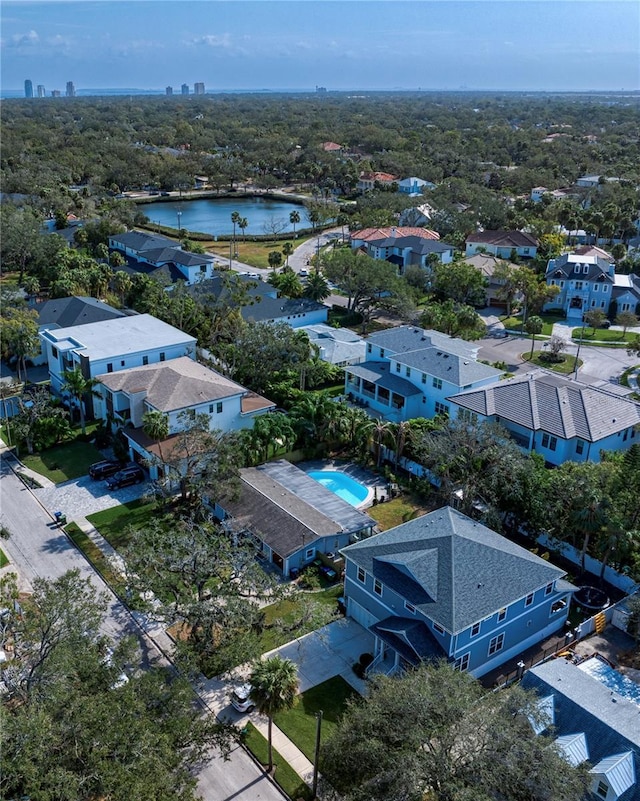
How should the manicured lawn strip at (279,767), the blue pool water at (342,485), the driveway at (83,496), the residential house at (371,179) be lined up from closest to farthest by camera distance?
the manicured lawn strip at (279,767) → the driveway at (83,496) → the blue pool water at (342,485) → the residential house at (371,179)

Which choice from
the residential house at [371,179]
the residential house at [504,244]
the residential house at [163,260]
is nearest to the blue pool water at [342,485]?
the residential house at [163,260]

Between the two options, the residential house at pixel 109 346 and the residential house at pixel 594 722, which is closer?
the residential house at pixel 594 722

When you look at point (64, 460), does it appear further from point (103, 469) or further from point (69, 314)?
point (69, 314)

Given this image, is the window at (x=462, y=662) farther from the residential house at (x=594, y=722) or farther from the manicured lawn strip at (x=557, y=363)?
the manicured lawn strip at (x=557, y=363)

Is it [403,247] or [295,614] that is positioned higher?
[403,247]

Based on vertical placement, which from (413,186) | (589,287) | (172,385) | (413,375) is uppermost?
(413,186)

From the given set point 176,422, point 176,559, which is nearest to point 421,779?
point 176,559

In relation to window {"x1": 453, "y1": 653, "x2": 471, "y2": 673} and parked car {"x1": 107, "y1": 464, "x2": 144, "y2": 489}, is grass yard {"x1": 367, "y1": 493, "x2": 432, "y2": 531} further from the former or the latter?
parked car {"x1": 107, "y1": 464, "x2": 144, "y2": 489}

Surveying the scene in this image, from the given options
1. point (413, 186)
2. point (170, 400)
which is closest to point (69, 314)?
point (170, 400)

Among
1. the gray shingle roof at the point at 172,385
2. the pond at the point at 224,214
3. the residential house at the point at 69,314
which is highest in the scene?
the pond at the point at 224,214
